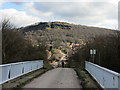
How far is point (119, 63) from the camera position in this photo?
949 inches

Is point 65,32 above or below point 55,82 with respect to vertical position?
above

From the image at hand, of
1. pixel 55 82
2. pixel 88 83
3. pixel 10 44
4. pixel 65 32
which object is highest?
pixel 65 32

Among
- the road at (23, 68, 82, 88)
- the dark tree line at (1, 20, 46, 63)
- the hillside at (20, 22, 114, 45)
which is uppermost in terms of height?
the hillside at (20, 22, 114, 45)

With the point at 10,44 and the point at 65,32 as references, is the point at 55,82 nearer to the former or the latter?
the point at 10,44

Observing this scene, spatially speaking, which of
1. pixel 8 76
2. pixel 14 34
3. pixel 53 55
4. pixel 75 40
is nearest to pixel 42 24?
pixel 75 40

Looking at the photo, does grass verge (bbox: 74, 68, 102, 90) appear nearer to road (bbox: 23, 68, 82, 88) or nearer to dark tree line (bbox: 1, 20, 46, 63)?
road (bbox: 23, 68, 82, 88)

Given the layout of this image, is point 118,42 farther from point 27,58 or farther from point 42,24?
point 42,24

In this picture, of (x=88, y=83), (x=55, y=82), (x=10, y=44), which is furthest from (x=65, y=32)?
(x=88, y=83)

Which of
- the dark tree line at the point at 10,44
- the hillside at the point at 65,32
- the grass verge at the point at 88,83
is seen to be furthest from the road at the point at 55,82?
the hillside at the point at 65,32

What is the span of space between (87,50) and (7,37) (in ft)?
69.0

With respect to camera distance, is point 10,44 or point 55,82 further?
point 10,44

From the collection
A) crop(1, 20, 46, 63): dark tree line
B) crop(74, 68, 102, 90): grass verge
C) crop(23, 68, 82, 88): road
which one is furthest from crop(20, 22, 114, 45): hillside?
crop(23, 68, 82, 88): road

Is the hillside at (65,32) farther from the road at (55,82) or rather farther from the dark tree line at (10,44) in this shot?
the road at (55,82)

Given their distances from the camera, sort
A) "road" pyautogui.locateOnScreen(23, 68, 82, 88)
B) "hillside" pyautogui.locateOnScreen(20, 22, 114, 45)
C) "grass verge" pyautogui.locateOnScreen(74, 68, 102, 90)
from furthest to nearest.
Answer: "hillside" pyautogui.locateOnScreen(20, 22, 114, 45) < "road" pyautogui.locateOnScreen(23, 68, 82, 88) < "grass verge" pyautogui.locateOnScreen(74, 68, 102, 90)
